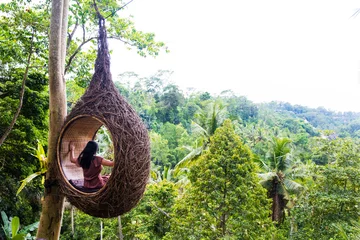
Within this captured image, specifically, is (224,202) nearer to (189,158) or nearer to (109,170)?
(109,170)

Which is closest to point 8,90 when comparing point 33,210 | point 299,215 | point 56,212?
point 33,210

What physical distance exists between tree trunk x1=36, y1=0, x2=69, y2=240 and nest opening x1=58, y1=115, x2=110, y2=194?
0.07 m

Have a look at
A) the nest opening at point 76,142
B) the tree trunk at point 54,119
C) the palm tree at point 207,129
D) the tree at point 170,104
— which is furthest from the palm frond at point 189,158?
the tree at point 170,104

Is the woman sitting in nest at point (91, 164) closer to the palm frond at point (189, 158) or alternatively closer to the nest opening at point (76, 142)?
the nest opening at point (76, 142)

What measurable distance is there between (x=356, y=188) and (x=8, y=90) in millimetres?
7852

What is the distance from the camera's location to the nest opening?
2145 millimetres

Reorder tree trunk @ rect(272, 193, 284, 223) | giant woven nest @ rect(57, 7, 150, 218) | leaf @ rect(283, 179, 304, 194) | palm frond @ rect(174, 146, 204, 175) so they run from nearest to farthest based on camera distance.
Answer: giant woven nest @ rect(57, 7, 150, 218) < leaf @ rect(283, 179, 304, 194) < tree trunk @ rect(272, 193, 284, 223) < palm frond @ rect(174, 146, 204, 175)

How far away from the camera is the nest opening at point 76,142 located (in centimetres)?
214

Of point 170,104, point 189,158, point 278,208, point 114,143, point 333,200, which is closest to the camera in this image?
point 114,143

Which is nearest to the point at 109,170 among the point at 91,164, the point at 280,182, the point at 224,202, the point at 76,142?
the point at 224,202

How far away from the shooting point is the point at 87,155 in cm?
225

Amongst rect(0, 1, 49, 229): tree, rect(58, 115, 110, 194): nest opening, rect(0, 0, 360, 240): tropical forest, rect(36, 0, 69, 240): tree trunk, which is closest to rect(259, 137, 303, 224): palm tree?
rect(0, 0, 360, 240): tropical forest

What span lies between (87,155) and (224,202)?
346cm

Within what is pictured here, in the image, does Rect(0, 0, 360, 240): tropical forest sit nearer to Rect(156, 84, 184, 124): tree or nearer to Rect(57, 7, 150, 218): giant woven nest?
Rect(57, 7, 150, 218): giant woven nest
